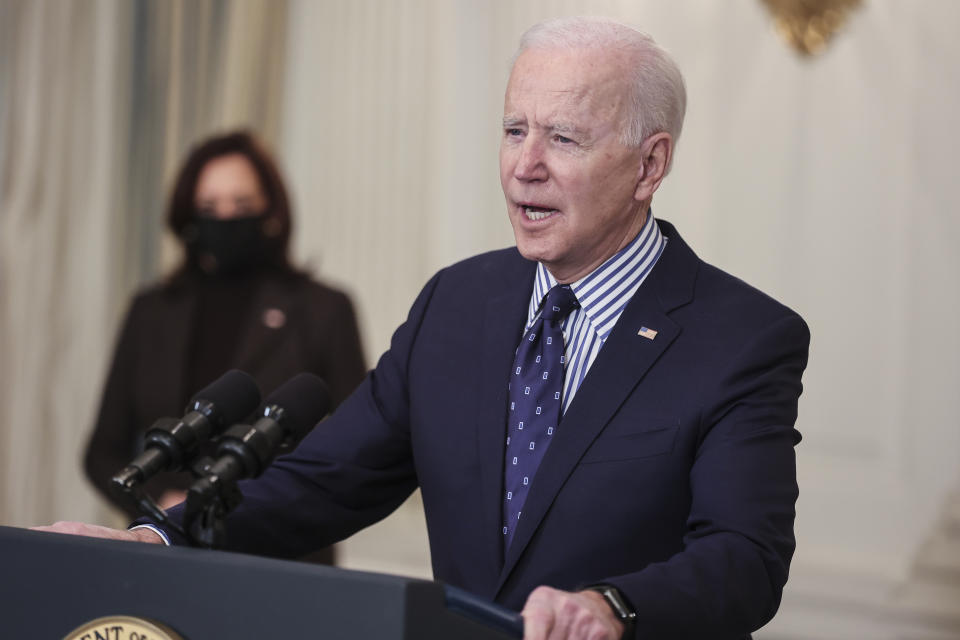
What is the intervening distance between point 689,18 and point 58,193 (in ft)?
9.26

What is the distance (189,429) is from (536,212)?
2.22 feet

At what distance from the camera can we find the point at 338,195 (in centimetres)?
557

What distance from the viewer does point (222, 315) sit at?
13.2 feet

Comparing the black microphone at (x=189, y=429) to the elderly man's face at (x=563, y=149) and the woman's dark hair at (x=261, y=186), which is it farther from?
the woman's dark hair at (x=261, y=186)

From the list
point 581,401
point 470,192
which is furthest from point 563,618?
point 470,192

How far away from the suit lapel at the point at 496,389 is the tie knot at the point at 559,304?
0.06 metres

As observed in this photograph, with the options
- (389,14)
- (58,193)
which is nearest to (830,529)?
(389,14)

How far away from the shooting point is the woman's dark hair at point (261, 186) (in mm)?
4031

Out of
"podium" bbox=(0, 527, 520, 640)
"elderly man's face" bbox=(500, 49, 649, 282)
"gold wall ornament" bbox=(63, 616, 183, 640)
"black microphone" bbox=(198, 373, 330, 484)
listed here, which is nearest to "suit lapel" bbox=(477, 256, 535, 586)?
"elderly man's face" bbox=(500, 49, 649, 282)

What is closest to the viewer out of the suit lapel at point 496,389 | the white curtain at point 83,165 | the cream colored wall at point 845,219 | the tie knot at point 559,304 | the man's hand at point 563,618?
the man's hand at point 563,618

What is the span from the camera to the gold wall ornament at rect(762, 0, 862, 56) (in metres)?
4.57

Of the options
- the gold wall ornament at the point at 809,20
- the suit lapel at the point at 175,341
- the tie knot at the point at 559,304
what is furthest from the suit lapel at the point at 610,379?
the gold wall ornament at the point at 809,20

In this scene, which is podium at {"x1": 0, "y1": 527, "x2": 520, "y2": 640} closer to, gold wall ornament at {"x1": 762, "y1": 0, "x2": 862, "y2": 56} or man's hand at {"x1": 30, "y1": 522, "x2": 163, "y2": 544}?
man's hand at {"x1": 30, "y1": 522, "x2": 163, "y2": 544}

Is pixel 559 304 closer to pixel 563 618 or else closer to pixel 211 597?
pixel 563 618
